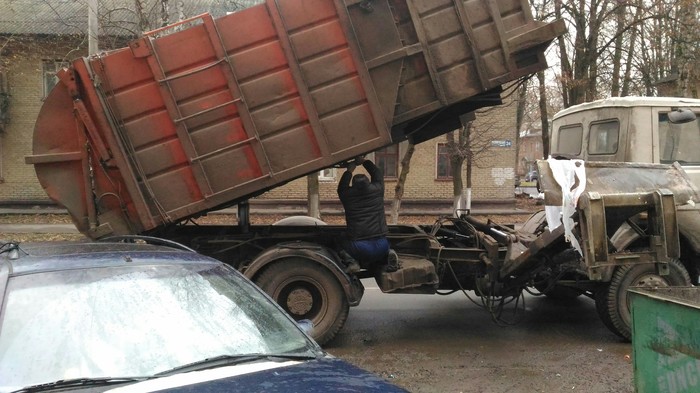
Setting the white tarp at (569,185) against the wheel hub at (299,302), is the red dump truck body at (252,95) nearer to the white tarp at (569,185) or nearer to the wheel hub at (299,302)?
the wheel hub at (299,302)

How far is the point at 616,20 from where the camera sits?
18.3 meters

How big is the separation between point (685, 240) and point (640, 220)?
2.94ft

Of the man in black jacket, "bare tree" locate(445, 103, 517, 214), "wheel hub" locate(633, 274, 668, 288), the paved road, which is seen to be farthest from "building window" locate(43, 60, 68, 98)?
"wheel hub" locate(633, 274, 668, 288)

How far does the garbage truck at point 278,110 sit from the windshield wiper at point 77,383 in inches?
134

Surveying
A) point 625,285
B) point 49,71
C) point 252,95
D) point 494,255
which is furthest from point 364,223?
point 49,71

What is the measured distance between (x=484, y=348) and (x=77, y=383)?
4673 mm

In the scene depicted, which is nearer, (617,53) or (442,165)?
(617,53)

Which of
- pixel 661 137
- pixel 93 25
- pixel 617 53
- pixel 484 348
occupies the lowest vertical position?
pixel 484 348

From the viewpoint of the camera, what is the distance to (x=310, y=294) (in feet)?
19.9

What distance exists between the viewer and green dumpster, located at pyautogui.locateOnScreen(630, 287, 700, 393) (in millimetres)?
3023

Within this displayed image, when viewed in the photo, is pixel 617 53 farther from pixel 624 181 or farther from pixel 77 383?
pixel 77 383

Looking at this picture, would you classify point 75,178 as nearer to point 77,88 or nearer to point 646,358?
point 77,88

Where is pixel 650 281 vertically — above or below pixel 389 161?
below

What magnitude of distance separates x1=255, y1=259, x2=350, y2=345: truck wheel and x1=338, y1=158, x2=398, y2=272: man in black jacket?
0.36m
